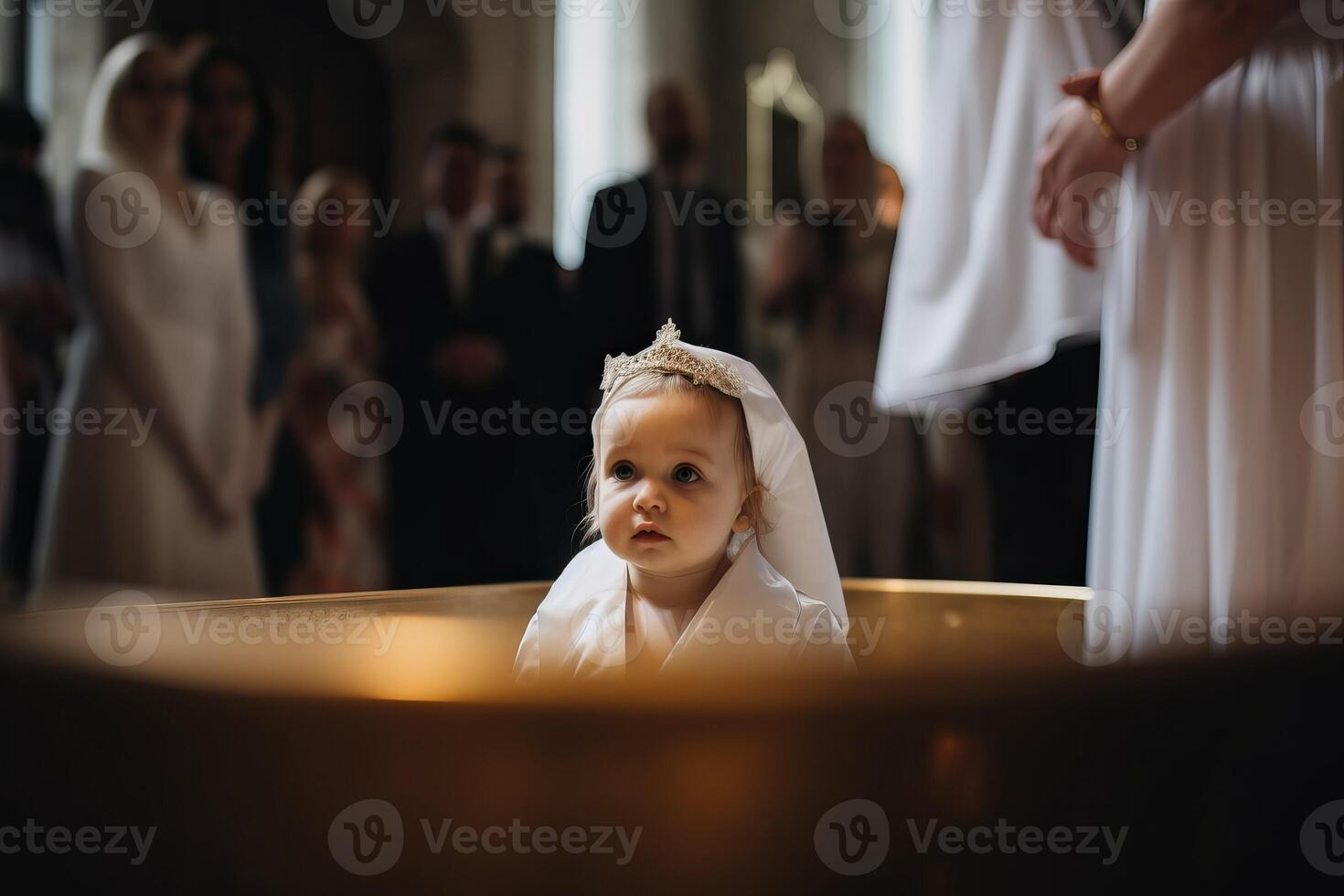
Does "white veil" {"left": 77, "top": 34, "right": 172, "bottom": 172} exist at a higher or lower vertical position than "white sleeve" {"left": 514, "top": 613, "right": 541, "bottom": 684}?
higher

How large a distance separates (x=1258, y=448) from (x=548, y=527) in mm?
2220

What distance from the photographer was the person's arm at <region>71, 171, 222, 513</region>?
2242 mm

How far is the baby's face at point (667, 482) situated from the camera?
0.75 m

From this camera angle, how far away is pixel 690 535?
759 millimetres

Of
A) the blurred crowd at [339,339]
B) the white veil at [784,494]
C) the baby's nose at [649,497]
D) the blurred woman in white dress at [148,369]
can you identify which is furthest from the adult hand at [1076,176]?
the blurred woman in white dress at [148,369]

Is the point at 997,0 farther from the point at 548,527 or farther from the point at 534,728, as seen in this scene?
the point at 548,527

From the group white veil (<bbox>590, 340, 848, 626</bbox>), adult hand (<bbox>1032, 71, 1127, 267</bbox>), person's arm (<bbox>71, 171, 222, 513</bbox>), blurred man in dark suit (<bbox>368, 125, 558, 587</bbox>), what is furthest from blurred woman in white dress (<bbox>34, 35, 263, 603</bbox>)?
adult hand (<bbox>1032, 71, 1127, 267</bbox>)

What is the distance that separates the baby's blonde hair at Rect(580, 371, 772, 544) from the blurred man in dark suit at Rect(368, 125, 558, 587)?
209cm

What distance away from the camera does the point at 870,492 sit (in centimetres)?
294

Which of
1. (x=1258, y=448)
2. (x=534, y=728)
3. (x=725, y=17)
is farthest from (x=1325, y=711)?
(x=725, y=17)

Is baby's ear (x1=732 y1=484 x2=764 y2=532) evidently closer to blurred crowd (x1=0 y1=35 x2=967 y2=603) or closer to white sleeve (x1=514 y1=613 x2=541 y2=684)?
white sleeve (x1=514 y1=613 x2=541 y2=684)

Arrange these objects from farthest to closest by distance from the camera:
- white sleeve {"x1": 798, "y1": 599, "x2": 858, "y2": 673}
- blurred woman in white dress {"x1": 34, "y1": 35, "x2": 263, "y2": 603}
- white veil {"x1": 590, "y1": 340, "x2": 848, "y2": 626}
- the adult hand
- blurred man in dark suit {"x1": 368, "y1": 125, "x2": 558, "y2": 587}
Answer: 1. blurred man in dark suit {"x1": 368, "y1": 125, "x2": 558, "y2": 587}
2. blurred woman in white dress {"x1": 34, "y1": 35, "x2": 263, "y2": 603}
3. the adult hand
4. white veil {"x1": 590, "y1": 340, "x2": 848, "y2": 626}
5. white sleeve {"x1": 798, "y1": 599, "x2": 858, "y2": 673}

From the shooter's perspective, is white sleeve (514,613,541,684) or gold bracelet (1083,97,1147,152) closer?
white sleeve (514,613,541,684)

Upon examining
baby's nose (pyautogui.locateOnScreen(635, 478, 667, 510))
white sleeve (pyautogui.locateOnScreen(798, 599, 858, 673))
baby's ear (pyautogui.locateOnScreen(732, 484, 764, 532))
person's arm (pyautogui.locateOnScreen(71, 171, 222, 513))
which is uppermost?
person's arm (pyautogui.locateOnScreen(71, 171, 222, 513))
